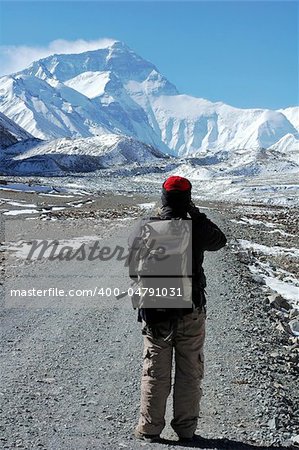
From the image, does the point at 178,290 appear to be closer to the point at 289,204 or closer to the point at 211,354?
the point at 211,354

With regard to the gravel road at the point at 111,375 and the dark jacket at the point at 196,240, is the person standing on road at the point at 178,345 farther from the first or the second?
the gravel road at the point at 111,375

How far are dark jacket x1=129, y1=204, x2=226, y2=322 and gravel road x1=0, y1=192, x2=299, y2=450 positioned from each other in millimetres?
1215

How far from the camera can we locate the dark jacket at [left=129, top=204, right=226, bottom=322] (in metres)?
5.20

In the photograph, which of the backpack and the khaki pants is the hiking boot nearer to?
the khaki pants

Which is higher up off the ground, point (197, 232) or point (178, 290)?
point (197, 232)

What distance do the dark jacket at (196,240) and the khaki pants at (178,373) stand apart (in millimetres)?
106

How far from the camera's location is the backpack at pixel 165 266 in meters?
5.16

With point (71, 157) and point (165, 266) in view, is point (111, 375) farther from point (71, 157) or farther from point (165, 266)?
point (71, 157)

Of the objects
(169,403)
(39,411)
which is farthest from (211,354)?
(39,411)

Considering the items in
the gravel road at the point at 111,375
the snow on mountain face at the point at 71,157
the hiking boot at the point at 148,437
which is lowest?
the snow on mountain face at the point at 71,157

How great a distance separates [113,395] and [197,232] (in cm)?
224

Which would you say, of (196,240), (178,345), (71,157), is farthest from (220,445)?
(71,157)

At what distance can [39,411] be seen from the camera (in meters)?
5.71

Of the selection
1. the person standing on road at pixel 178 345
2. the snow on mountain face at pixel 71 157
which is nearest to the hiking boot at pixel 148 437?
the person standing on road at pixel 178 345
